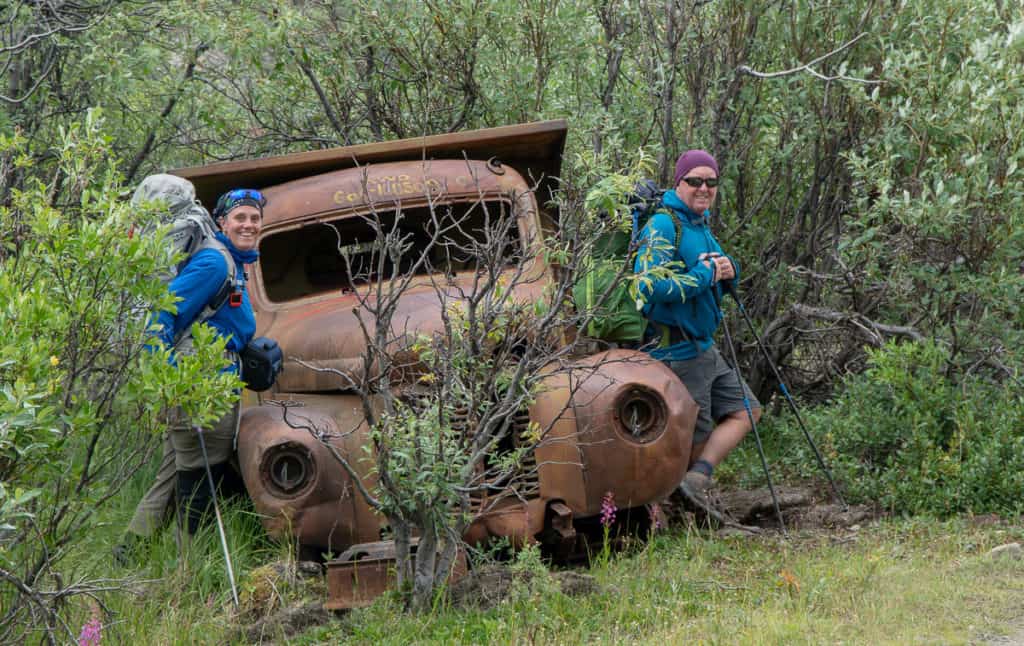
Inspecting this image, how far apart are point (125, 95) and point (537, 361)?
18.2 ft

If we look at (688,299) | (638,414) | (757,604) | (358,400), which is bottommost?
(757,604)

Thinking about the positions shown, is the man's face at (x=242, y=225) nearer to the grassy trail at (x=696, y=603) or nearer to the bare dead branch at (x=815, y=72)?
the grassy trail at (x=696, y=603)

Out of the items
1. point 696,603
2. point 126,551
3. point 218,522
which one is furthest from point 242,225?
point 696,603

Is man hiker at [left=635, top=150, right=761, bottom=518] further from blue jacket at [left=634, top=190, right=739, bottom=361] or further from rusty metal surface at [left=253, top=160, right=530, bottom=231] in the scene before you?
rusty metal surface at [left=253, top=160, right=530, bottom=231]

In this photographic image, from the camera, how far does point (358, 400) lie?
6098 millimetres

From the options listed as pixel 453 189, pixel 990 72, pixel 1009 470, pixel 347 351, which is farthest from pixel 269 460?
pixel 990 72

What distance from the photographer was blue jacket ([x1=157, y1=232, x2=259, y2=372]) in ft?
19.0

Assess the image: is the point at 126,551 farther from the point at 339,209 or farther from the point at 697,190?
the point at 697,190

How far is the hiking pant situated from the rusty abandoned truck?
12 cm

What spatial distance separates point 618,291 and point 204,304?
2151mm

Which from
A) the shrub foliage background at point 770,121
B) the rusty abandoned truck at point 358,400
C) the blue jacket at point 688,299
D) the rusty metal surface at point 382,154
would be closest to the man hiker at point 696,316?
the blue jacket at point 688,299

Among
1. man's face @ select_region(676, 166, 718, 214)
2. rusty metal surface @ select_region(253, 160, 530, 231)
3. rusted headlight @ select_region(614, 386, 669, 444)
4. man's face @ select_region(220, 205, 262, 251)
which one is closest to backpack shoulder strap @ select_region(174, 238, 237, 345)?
man's face @ select_region(220, 205, 262, 251)

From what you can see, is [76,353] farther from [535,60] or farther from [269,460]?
[535,60]

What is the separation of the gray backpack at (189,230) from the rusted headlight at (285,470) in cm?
74
